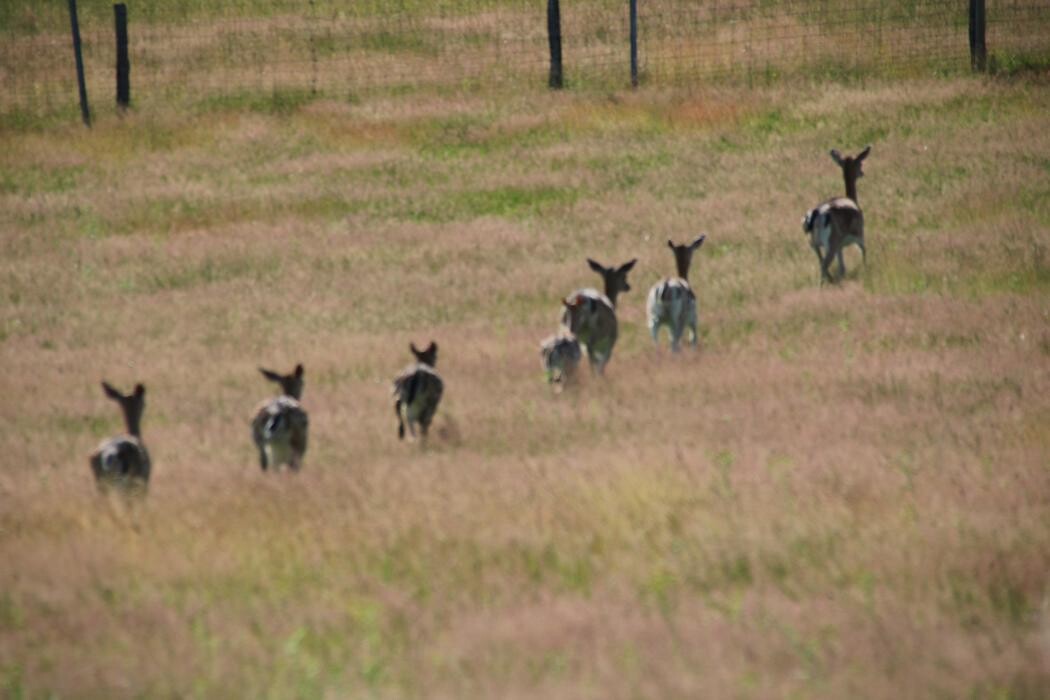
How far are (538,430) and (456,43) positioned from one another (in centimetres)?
3121

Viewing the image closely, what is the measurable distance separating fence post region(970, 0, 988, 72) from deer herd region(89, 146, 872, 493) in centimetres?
1235

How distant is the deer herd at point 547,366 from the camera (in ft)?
36.1

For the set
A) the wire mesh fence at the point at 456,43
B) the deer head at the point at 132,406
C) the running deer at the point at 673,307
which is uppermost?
the wire mesh fence at the point at 456,43

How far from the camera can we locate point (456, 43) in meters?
42.8

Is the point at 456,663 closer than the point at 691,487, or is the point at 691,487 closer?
the point at 456,663

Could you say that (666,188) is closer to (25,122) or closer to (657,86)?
(657,86)

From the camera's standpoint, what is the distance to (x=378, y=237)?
74.3ft

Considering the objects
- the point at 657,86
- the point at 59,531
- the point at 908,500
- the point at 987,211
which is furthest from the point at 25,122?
the point at 908,500

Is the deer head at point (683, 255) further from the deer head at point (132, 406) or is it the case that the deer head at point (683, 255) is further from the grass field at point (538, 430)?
the deer head at point (132, 406)

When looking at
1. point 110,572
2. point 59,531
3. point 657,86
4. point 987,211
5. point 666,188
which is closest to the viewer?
point 110,572

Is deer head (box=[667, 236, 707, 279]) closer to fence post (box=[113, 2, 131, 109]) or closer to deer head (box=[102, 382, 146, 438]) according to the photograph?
deer head (box=[102, 382, 146, 438])

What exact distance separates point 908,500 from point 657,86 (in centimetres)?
2256

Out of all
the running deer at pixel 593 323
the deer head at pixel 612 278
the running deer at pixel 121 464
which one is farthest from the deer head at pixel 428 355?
the running deer at pixel 121 464

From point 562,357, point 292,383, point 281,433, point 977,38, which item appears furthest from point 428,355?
point 977,38
